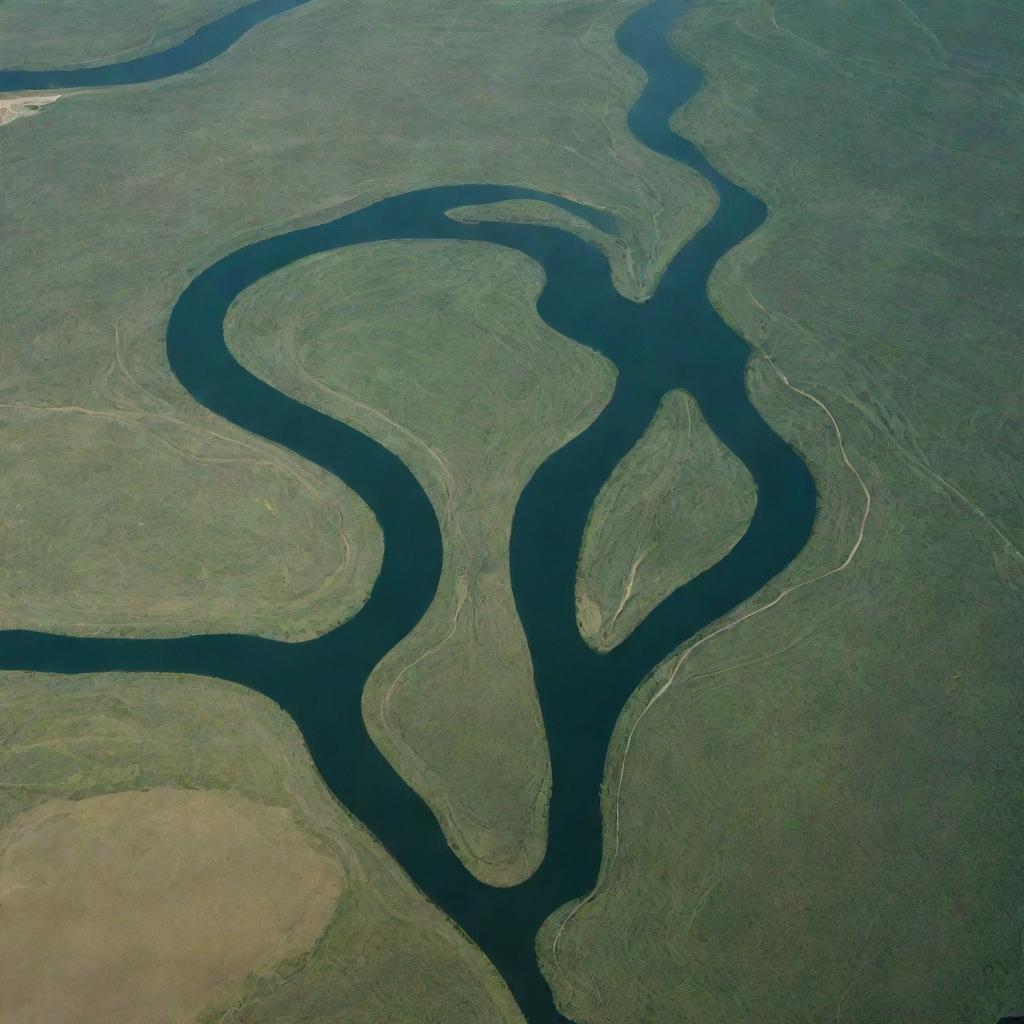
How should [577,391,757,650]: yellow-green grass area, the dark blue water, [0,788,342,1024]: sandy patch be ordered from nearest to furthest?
[0,788,342,1024]: sandy patch, [577,391,757,650]: yellow-green grass area, the dark blue water

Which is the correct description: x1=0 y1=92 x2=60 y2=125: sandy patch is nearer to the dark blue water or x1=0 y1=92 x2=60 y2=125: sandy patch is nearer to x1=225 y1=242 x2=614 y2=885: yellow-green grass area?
the dark blue water

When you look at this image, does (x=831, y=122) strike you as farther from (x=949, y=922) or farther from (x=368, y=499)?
(x=949, y=922)

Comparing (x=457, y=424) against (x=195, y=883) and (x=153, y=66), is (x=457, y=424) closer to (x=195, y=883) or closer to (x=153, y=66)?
(x=195, y=883)

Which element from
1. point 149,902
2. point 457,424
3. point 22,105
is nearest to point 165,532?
point 457,424

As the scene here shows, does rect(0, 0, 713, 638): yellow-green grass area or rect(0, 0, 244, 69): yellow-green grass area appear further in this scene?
rect(0, 0, 244, 69): yellow-green grass area

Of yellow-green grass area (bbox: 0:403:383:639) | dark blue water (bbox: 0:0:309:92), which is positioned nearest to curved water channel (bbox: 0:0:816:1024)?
yellow-green grass area (bbox: 0:403:383:639)

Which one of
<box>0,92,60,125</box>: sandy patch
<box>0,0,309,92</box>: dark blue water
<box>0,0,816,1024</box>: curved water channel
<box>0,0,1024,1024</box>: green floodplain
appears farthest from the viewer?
<box>0,0,309,92</box>: dark blue water
